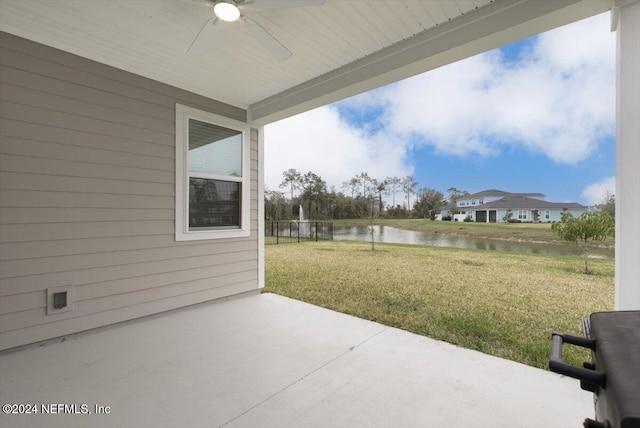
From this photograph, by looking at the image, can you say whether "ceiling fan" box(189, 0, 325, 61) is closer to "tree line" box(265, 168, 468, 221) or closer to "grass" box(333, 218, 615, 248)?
"grass" box(333, 218, 615, 248)

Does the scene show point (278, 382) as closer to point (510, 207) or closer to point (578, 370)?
point (578, 370)

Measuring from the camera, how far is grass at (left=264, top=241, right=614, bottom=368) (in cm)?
265

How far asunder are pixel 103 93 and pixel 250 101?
1559 millimetres

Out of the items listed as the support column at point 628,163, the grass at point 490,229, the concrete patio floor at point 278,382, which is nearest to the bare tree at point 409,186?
the grass at point 490,229

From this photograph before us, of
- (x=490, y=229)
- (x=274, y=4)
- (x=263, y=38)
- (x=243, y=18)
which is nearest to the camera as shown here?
(x=274, y=4)

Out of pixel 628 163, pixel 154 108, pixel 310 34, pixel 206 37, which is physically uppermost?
pixel 310 34

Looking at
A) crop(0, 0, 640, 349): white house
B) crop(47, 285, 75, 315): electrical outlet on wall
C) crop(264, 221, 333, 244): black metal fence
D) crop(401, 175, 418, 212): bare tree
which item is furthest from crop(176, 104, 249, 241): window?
crop(264, 221, 333, 244): black metal fence

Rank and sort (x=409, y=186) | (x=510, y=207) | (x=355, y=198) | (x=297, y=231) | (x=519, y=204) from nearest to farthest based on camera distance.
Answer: (x=519, y=204) < (x=510, y=207) < (x=409, y=186) < (x=355, y=198) < (x=297, y=231)

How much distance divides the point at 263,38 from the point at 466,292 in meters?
3.91

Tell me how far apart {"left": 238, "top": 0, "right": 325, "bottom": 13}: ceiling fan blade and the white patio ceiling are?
0.29 m

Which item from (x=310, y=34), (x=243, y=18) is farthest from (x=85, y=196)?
(x=310, y=34)

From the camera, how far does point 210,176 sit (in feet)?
11.6

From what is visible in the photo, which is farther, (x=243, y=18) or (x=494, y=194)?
(x=494, y=194)

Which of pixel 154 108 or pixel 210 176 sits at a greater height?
pixel 154 108
